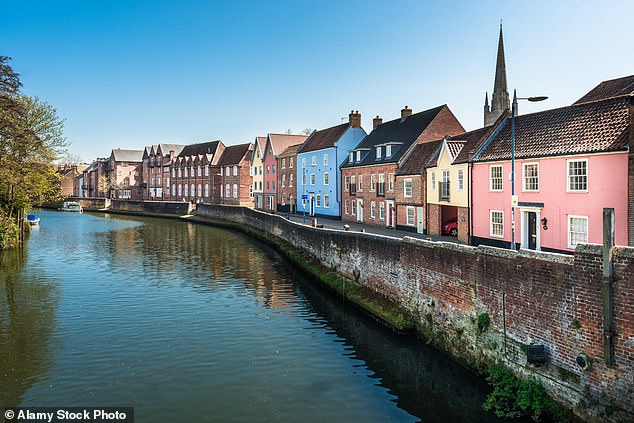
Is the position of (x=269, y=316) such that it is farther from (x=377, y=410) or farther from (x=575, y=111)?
(x=575, y=111)

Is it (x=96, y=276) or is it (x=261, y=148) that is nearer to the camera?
(x=96, y=276)

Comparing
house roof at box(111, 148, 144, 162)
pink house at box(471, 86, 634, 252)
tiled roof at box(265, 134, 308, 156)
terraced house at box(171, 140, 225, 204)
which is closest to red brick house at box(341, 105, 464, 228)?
pink house at box(471, 86, 634, 252)

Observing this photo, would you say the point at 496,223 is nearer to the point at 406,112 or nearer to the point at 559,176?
the point at 559,176

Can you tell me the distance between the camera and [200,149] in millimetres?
99438

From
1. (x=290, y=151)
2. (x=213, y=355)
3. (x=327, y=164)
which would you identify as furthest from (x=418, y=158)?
(x=290, y=151)

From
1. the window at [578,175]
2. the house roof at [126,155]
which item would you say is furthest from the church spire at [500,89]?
the house roof at [126,155]

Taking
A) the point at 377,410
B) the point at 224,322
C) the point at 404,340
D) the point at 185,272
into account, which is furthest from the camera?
the point at 185,272

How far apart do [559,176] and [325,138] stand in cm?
3810

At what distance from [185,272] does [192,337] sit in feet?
47.4

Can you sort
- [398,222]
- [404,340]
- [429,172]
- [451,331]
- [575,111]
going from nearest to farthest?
[451,331] → [404,340] → [575,111] → [429,172] → [398,222]

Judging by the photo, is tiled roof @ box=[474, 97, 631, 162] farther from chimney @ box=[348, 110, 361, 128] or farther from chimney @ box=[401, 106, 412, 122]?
chimney @ box=[348, 110, 361, 128]

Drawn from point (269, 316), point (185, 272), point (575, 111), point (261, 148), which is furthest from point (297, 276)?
point (261, 148)

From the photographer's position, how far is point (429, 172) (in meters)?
36.0

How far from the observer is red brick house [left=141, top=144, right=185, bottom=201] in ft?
350
